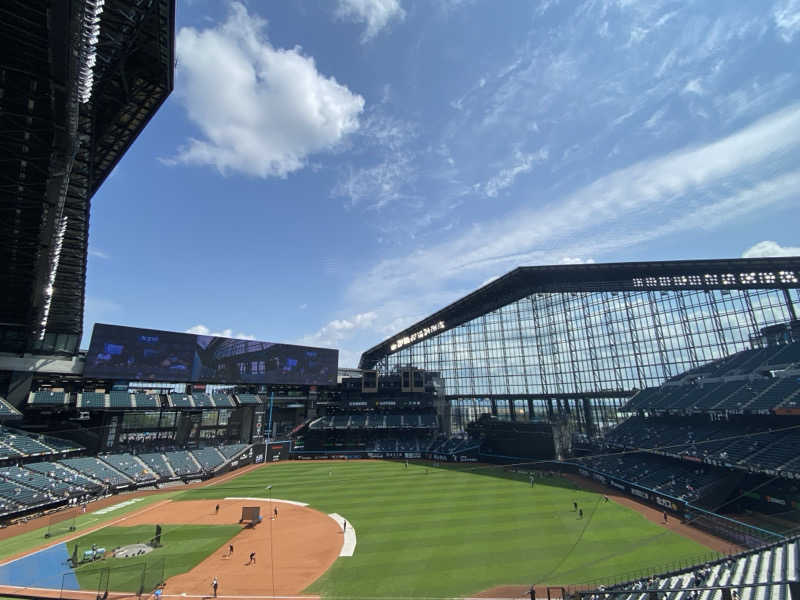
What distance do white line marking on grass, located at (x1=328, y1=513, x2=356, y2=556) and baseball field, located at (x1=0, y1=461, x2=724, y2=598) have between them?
247 millimetres

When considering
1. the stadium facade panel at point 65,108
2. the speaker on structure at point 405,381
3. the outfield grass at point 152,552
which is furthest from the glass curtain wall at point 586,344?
the stadium facade panel at point 65,108

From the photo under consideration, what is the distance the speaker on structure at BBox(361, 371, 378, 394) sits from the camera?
8212cm

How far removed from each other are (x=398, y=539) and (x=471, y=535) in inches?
219

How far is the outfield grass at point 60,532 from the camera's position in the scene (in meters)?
26.5

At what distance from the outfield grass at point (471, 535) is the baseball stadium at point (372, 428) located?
0.89 feet

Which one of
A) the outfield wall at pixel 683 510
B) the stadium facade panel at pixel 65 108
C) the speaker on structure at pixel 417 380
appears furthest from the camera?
the speaker on structure at pixel 417 380

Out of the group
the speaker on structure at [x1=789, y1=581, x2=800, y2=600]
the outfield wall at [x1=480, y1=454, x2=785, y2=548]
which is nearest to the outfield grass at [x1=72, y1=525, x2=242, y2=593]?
the speaker on structure at [x1=789, y1=581, x2=800, y2=600]

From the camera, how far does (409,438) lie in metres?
75.8

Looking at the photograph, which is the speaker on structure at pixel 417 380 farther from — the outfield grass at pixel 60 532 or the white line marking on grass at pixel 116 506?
the white line marking on grass at pixel 116 506

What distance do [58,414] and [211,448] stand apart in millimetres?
21589

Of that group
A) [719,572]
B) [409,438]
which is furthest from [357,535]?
[409,438]

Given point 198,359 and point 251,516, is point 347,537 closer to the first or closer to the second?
point 251,516

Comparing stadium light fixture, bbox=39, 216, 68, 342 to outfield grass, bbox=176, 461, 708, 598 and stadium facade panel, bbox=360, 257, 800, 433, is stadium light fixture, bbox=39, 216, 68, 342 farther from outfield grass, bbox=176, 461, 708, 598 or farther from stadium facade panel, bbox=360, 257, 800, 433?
stadium facade panel, bbox=360, 257, 800, 433

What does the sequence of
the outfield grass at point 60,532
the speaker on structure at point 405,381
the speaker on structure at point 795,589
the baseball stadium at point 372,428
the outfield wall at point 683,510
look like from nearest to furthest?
the speaker on structure at point 795,589
the baseball stadium at point 372,428
the outfield wall at point 683,510
the outfield grass at point 60,532
the speaker on structure at point 405,381
